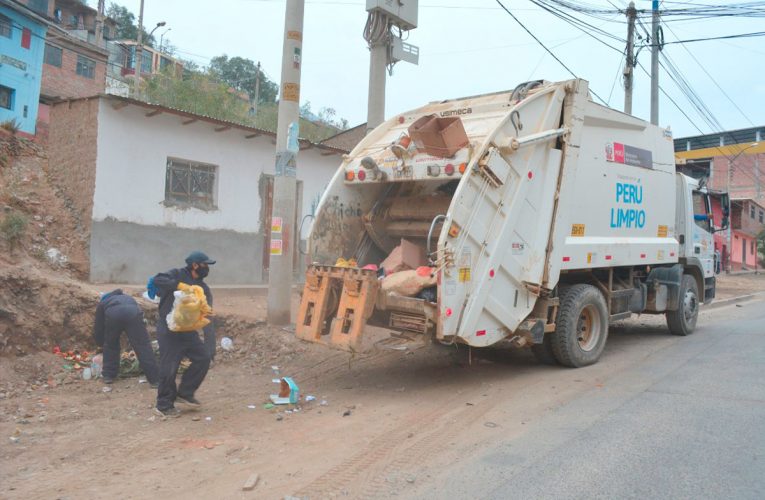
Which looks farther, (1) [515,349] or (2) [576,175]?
(1) [515,349]

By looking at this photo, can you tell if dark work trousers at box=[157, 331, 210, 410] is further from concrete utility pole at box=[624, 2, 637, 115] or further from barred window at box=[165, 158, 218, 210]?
concrete utility pole at box=[624, 2, 637, 115]

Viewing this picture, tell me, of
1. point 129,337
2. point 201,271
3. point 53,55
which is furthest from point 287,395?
point 53,55

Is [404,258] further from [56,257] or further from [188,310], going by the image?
[56,257]

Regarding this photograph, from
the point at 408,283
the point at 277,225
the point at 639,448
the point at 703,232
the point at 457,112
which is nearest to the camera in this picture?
the point at 639,448

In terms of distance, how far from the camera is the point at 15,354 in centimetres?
608

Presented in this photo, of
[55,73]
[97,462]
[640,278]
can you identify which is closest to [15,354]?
[97,462]

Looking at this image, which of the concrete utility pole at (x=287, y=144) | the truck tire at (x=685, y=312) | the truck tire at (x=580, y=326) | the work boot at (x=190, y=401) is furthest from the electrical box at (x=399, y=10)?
the work boot at (x=190, y=401)

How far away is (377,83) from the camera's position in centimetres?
895

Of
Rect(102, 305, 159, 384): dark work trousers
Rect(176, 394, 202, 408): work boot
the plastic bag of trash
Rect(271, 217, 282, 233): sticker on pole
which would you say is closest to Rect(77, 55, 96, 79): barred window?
Rect(271, 217, 282, 233): sticker on pole

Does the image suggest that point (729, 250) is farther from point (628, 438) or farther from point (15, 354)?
point (15, 354)

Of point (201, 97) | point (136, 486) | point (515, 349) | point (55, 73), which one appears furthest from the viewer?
point (55, 73)

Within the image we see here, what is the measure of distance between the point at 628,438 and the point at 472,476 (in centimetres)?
132

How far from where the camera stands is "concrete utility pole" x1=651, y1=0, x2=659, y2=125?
14828mm

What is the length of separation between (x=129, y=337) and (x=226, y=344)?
134cm
